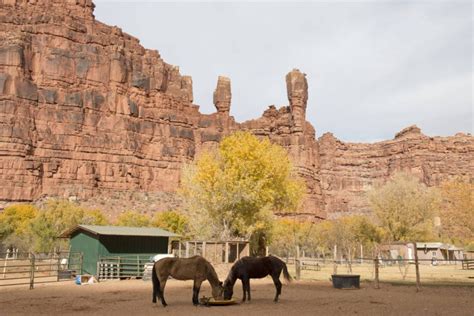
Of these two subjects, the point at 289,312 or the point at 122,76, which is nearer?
the point at 289,312

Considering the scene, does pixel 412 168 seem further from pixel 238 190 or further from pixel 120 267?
pixel 120 267

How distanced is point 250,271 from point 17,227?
234ft

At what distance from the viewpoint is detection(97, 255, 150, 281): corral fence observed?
31562mm

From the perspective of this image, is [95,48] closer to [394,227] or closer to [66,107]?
[66,107]

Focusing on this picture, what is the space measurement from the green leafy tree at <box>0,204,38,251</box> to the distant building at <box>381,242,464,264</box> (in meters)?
49.6

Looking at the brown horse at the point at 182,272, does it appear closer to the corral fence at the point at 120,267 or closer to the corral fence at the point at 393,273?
the corral fence at the point at 393,273

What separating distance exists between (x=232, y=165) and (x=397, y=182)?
30.6 m

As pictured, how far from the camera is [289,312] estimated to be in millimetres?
14820

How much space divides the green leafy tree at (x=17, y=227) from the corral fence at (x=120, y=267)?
3320 centimetres

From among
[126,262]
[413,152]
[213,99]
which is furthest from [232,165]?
[413,152]

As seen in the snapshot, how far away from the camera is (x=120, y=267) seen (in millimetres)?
32531

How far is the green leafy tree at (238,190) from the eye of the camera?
38812 millimetres

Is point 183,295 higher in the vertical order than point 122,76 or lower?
lower

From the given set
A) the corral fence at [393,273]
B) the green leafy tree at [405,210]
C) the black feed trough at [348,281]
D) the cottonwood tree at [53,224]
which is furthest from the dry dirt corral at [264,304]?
the green leafy tree at [405,210]
